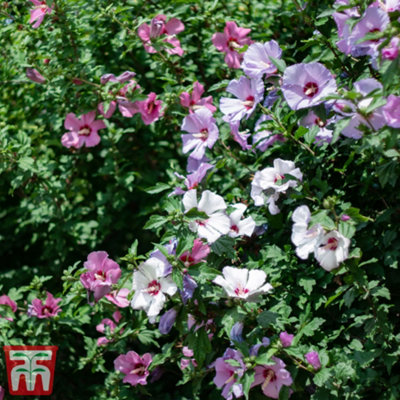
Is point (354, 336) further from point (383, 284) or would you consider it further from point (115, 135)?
point (115, 135)

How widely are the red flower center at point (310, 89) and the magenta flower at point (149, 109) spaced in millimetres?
749

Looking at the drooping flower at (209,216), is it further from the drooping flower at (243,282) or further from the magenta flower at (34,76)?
the magenta flower at (34,76)

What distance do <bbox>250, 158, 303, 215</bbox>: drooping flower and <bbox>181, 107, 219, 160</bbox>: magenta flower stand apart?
0.25m

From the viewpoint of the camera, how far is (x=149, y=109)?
2357 mm

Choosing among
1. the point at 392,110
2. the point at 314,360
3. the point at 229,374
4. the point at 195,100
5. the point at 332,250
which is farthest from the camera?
the point at 195,100

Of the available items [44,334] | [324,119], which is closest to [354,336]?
[324,119]

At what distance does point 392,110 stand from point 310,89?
312 mm

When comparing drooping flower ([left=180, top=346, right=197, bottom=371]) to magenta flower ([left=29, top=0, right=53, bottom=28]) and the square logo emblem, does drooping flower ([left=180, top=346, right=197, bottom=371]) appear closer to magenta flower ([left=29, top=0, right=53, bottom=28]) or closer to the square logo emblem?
the square logo emblem

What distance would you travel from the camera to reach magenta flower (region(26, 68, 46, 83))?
244cm

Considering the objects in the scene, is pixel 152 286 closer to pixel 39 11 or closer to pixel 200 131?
pixel 200 131

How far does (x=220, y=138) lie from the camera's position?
2.18m

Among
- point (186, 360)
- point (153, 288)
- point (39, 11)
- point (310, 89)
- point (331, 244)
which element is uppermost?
point (310, 89)

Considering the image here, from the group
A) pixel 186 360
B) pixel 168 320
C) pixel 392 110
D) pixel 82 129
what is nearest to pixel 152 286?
pixel 168 320

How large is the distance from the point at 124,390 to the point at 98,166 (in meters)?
1.09
